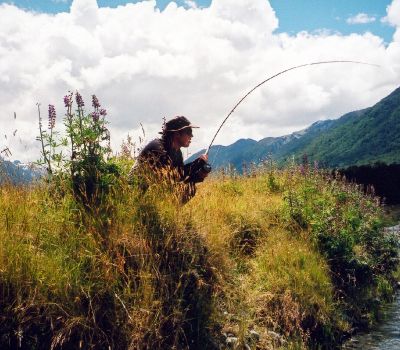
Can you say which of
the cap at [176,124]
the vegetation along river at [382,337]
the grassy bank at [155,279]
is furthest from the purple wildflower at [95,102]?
the vegetation along river at [382,337]

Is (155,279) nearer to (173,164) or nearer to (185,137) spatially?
(173,164)

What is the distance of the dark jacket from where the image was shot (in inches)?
212

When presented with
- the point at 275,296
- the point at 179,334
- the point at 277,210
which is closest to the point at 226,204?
the point at 277,210

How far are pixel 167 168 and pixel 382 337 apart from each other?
4307 millimetres

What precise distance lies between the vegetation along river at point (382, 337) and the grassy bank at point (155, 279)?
0.66ft

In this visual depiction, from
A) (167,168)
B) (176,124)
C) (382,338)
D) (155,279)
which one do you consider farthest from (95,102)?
(382,338)

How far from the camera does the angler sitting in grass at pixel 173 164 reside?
5.39m

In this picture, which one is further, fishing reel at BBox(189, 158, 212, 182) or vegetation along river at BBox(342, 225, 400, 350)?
vegetation along river at BBox(342, 225, 400, 350)

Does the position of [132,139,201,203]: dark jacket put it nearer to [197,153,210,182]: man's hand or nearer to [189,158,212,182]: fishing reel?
[189,158,212,182]: fishing reel

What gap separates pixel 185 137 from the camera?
6.43 m

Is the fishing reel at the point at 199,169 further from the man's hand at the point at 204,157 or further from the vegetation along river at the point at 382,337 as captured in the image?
the vegetation along river at the point at 382,337

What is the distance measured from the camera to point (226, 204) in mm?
7961

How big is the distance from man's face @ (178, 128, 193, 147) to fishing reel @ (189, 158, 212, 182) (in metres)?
0.47

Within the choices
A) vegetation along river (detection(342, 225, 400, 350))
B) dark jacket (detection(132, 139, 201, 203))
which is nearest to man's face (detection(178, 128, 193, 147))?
dark jacket (detection(132, 139, 201, 203))
